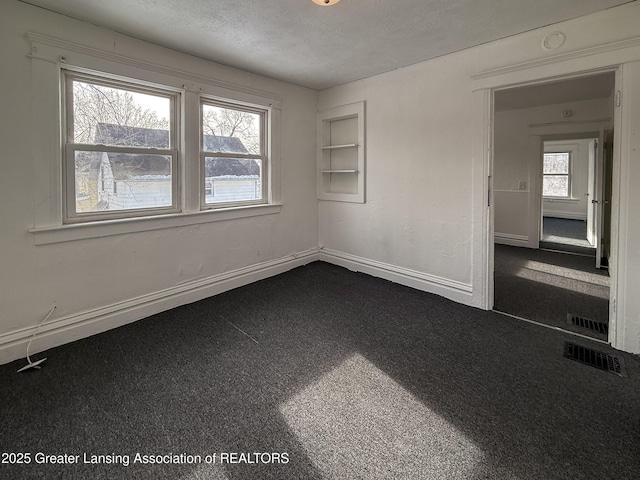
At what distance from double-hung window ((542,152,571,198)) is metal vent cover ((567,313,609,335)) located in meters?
8.58

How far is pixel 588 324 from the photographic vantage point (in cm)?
293

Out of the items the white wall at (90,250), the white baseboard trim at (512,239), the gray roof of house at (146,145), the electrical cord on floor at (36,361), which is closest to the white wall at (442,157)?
the white wall at (90,250)

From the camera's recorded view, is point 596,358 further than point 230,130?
No

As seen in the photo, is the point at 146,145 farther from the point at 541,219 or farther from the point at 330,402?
the point at 541,219

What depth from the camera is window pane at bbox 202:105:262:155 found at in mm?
3598

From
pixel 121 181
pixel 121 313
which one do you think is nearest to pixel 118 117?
pixel 121 181

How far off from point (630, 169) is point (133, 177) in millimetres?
4081

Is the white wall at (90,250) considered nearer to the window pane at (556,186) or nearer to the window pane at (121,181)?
the window pane at (121,181)

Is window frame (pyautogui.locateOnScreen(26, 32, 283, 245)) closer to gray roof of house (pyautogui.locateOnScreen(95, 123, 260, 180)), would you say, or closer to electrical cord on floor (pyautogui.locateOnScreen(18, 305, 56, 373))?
gray roof of house (pyautogui.locateOnScreen(95, 123, 260, 180))

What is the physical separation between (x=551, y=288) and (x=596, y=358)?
167 centimetres

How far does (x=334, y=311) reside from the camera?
3254 mm

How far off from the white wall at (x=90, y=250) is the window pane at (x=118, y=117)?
24 centimetres

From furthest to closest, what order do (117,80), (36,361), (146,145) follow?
(146,145)
(117,80)
(36,361)

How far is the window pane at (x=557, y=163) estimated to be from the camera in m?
9.79
